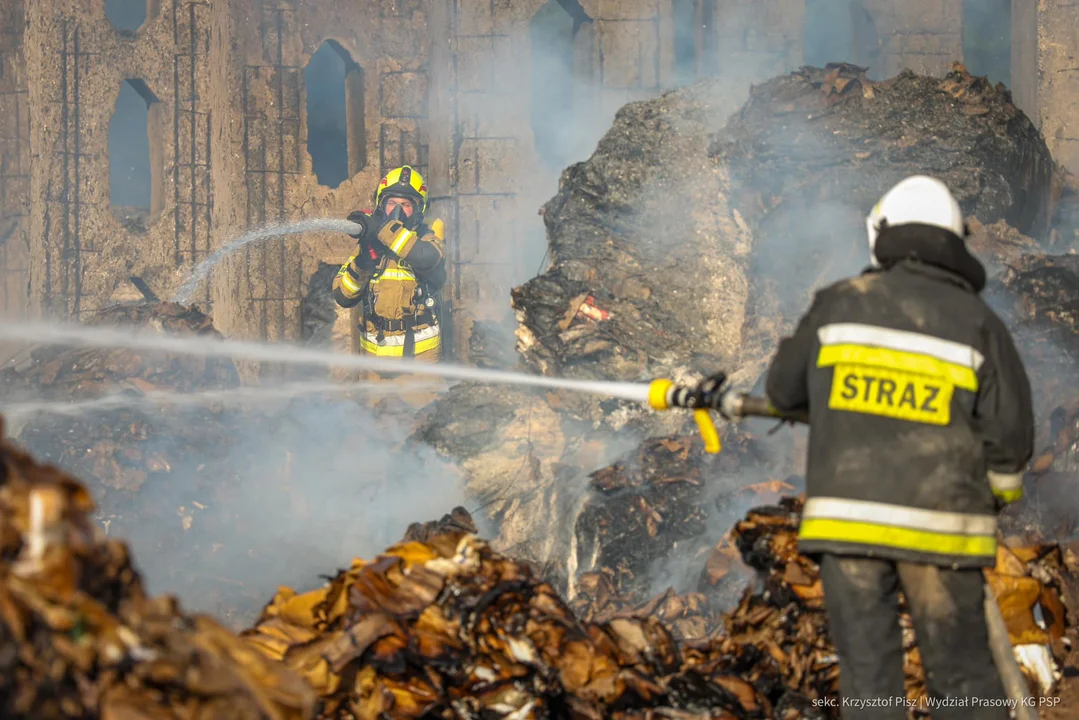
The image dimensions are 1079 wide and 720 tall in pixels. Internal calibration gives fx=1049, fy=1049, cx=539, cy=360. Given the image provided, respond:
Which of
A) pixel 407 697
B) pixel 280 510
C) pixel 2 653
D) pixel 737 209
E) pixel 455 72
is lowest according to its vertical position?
pixel 280 510

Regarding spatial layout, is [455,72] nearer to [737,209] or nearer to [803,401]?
[737,209]

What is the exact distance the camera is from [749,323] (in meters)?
7.64

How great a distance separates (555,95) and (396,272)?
3995 millimetres

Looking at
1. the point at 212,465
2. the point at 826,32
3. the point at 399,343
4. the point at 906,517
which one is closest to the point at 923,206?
the point at 906,517

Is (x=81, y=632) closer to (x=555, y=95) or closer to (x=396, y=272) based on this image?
(x=396, y=272)

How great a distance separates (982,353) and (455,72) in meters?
10.7

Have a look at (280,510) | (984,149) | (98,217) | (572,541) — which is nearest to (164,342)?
(280,510)

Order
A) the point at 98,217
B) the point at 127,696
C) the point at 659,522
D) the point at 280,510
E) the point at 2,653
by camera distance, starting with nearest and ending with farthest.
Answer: the point at 2,653 < the point at 127,696 < the point at 659,522 < the point at 280,510 < the point at 98,217

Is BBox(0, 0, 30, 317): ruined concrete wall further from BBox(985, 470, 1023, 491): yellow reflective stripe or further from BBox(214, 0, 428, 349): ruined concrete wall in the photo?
BBox(985, 470, 1023, 491): yellow reflective stripe

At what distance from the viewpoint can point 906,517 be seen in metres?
2.82

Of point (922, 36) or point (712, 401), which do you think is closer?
point (712, 401)

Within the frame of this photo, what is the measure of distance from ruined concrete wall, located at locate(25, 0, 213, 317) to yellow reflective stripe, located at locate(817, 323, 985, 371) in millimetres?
11001

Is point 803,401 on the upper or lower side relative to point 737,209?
lower

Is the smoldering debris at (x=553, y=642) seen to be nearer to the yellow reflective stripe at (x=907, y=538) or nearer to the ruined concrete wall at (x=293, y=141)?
the yellow reflective stripe at (x=907, y=538)
